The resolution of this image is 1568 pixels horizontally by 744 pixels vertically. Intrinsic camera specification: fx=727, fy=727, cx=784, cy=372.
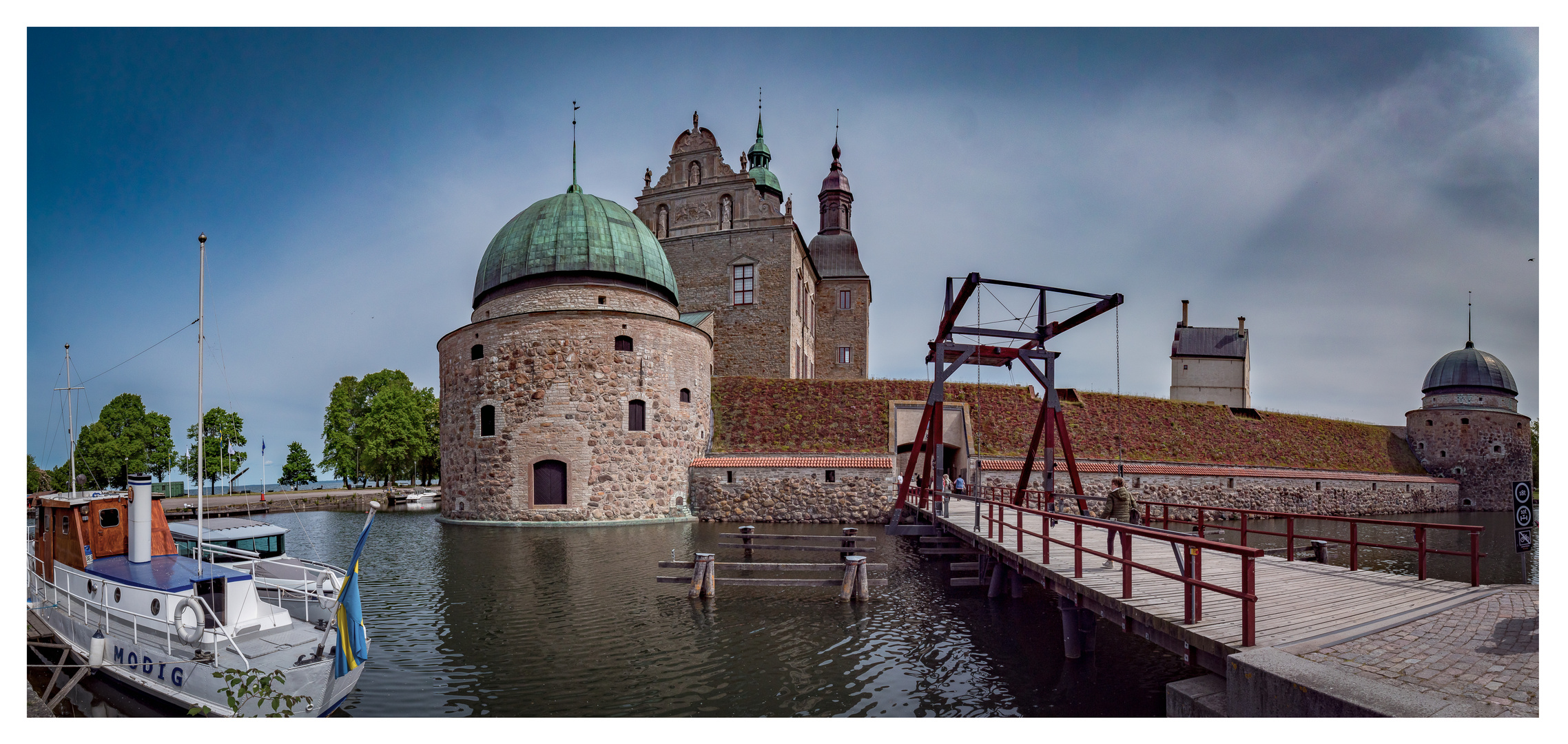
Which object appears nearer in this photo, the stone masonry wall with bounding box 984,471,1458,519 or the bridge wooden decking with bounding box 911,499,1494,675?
the bridge wooden decking with bounding box 911,499,1494,675

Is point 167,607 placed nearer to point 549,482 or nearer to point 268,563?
point 268,563

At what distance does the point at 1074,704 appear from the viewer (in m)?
8.03

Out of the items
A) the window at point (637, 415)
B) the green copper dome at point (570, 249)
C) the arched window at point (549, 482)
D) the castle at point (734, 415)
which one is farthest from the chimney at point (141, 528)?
the green copper dome at point (570, 249)

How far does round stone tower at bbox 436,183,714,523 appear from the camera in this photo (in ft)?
82.1

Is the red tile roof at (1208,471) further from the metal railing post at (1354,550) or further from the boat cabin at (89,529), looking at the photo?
the boat cabin at (89,529)

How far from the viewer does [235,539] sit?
480 inches

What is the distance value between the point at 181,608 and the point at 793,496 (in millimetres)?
19658

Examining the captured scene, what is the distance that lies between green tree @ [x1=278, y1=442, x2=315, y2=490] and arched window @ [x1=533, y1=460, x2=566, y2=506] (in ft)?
124

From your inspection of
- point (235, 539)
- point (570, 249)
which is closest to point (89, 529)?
point (235, 539)

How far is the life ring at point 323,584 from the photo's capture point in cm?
1020

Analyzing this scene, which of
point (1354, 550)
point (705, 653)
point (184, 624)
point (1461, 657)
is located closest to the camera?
point (1461, 657)

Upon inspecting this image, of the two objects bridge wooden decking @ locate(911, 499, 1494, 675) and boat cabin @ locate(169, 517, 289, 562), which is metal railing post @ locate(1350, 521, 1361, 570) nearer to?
bridge wooden decking @ locate(911, 499, 1494, 675)

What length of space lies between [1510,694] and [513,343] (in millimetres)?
25354

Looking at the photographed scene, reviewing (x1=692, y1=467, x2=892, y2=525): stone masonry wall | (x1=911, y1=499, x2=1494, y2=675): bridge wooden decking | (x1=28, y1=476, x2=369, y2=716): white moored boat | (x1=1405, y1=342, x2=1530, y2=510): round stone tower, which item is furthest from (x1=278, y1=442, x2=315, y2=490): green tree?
(x1=1405, y1=342, x2=1530, y2=510): round stone tower
